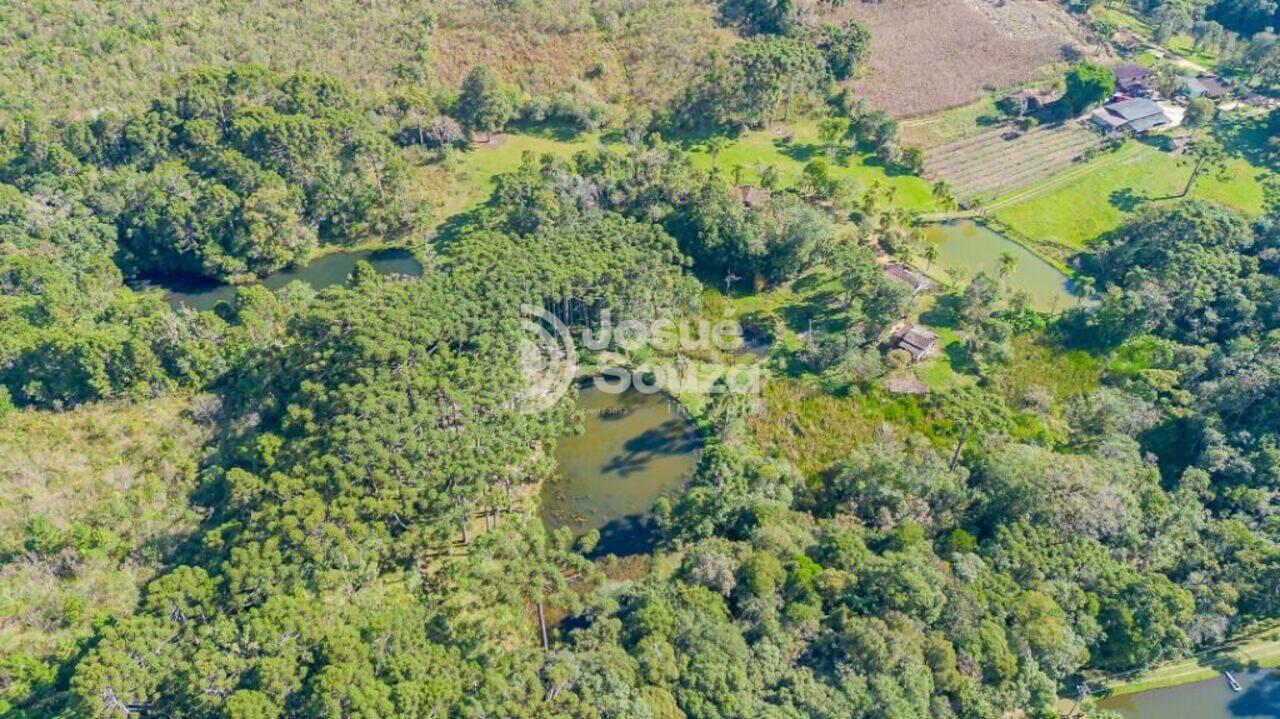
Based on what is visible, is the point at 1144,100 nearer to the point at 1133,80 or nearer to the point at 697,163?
the point at 1133,80

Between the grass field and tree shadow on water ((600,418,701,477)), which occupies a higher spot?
the grass field

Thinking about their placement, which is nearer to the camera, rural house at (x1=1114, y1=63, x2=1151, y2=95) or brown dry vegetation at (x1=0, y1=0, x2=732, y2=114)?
brown dry vegetation at (x1=0, y1=0, x2=732, y2=114)

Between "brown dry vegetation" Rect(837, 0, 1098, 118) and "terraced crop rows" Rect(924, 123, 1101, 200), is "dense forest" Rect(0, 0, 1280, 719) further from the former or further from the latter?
"brown dry vegetation" Rect(837, 0, 1098, 118)

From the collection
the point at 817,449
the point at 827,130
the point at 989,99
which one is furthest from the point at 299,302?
the point at 989,99

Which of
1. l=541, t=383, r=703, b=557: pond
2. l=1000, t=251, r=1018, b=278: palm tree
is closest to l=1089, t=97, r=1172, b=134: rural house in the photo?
l=1000, t=251, r=1018, b=278: palm tree

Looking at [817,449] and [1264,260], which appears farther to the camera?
[1264,260]

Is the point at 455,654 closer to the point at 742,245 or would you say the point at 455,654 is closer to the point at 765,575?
the point at 765,575
